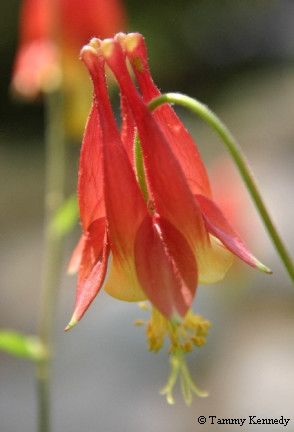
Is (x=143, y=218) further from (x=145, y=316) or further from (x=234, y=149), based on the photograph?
(x=145, y=316)

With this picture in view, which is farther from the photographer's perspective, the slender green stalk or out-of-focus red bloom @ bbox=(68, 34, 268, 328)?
the slender green stalk

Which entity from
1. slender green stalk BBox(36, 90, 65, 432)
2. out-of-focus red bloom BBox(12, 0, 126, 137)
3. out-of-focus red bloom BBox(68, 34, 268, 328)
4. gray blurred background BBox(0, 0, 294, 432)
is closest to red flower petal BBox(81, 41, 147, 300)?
out-of-focus red bloom BBox(68, 34, 268, 328)

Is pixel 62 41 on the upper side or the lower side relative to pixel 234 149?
upper

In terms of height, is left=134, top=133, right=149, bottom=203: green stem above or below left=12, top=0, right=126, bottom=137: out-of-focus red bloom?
below

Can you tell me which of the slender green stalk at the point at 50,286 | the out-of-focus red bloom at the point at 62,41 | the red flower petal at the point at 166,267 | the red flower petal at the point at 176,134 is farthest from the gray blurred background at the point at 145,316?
Answer: the red flower petal at the point at 166,267

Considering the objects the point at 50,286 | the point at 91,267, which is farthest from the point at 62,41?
the point at 91,267

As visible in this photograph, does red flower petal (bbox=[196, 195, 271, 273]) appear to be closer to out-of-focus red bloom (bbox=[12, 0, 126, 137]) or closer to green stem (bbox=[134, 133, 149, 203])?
green stem (bbox=[134, 133, 149, 203])
